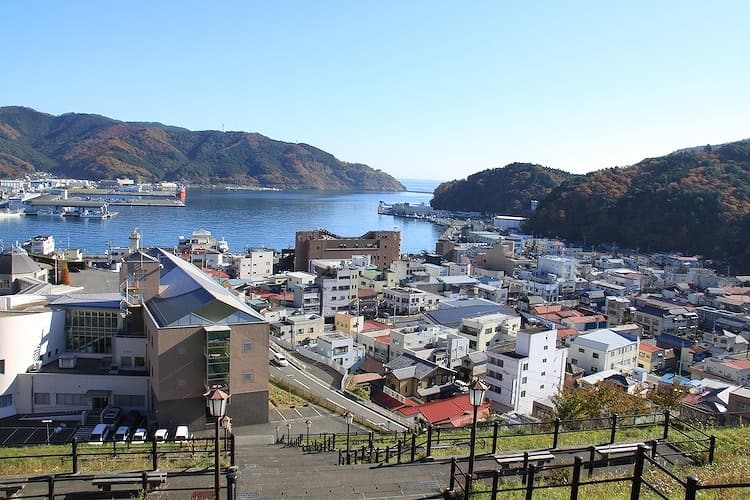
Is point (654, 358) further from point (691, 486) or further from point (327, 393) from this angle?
point (691, 486)

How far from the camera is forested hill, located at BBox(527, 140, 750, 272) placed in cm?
3372

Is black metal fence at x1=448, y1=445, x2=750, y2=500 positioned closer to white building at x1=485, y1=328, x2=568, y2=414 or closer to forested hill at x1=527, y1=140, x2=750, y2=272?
white building at x1=485, y1=328, x2=568, y2=414

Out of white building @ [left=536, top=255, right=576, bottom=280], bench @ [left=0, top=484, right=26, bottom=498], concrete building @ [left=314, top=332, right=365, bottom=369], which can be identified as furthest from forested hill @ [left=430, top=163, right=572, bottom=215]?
bench @ [left=0, top=484, right=26, bottom=498]

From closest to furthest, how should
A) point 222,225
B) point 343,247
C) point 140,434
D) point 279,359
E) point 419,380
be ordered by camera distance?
point 140,434, point 419,380, point 279,359, point 343,247, point 222,225

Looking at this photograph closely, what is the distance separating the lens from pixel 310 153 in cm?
11412

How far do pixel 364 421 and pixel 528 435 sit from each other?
14.0ft

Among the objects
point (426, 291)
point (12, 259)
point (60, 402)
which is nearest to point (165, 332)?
point (60, 402)

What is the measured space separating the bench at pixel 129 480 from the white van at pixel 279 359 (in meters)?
7.74

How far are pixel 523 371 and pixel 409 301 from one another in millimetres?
8363

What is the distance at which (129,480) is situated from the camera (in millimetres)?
3229

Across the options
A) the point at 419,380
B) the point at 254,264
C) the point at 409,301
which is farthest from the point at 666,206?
the point at 419,380

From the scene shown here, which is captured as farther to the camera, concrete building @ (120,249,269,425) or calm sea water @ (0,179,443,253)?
calm sea water @ (0,179,443,253)

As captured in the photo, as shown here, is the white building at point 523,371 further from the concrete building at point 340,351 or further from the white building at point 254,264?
the white building at point 254,264

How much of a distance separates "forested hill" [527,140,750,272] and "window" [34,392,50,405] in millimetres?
33463
